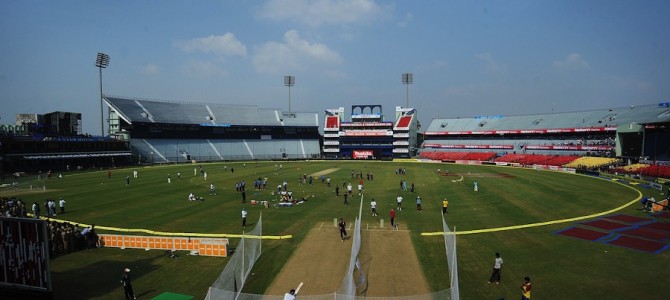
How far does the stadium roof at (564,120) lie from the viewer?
252 feet

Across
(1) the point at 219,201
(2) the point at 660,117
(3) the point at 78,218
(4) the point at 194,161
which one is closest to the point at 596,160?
(2) the point at 660,117

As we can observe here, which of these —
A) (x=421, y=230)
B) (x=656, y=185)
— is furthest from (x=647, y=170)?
(x=421, y=230)

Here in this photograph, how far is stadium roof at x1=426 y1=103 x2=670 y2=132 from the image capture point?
252 feet

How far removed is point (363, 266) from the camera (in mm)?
18641

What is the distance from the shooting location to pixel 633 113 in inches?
3241

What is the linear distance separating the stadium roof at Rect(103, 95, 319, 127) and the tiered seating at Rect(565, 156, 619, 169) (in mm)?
75199

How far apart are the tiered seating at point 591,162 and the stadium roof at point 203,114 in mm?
75199

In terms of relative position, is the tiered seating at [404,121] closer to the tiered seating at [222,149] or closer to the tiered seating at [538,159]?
the tiered seating at [222,149]

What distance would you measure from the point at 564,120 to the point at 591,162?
29166 millimetres

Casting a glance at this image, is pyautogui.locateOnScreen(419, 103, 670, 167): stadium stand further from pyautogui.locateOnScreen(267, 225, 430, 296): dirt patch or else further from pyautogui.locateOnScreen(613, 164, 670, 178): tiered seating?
pyautogui.locateOnScreen(267, 225, 430, 296): dirt patch

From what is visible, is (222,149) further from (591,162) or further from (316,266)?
(316,266)

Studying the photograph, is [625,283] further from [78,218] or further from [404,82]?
[404,82]

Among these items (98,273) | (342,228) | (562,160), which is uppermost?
(562,160)

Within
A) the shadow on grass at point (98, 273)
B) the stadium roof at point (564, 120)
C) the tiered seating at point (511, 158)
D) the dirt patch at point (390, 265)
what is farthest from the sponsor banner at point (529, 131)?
the shadow on grass at point (98, 273)
